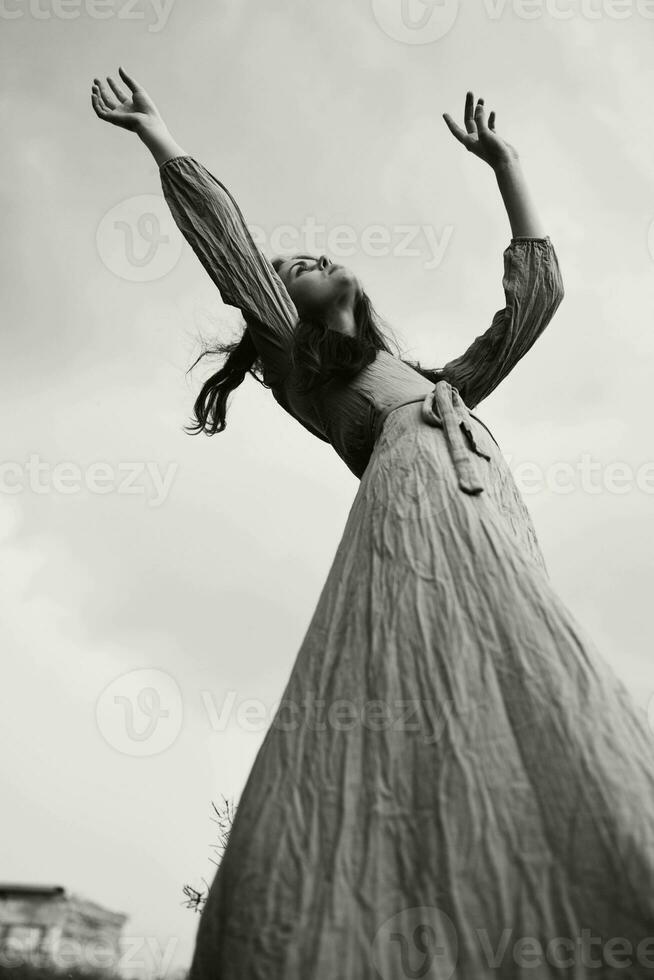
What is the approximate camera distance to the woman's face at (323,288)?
3.36 m

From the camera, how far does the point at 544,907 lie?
1621 millimetres

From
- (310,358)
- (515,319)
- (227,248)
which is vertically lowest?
(310,358)

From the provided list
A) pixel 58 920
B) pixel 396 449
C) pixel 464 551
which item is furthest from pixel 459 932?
pixel 58 920

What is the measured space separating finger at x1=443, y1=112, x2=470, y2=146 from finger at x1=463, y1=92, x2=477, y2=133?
0.03 metres

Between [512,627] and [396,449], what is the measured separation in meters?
0.89

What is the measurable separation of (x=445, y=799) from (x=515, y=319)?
2256 mm

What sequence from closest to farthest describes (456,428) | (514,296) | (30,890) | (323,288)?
(456,428) → (323,288) → (514,296) → (30,890)

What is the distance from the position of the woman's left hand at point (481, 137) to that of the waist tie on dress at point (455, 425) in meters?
1.23

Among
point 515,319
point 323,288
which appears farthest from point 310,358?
point 515,319

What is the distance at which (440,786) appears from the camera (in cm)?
182

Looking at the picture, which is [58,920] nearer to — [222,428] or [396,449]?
[222,428]

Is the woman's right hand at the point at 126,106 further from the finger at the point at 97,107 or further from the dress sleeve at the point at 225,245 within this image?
the dress sleeve at the point at 225,245

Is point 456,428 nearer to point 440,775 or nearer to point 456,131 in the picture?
point 440,775

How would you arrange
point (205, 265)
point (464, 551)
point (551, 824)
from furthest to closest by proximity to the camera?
point (205, 265) < point (464, 551) < point (551, 824)
